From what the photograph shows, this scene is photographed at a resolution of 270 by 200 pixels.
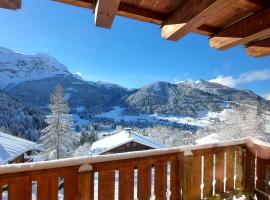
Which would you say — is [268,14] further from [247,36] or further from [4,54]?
[4,54]

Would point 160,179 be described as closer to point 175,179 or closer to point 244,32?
point 175,179

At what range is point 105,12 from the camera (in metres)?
1.62

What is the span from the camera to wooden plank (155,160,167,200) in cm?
287

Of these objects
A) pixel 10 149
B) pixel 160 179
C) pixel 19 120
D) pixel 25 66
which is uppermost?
pixel 25 66

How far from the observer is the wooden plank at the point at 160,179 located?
2.87 meters

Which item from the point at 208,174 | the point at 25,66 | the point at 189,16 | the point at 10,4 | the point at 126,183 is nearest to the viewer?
the point at 10,4

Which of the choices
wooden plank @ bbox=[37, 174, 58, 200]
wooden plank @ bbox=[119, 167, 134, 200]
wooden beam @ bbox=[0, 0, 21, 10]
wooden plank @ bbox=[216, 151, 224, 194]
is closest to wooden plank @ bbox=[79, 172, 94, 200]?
wooden plank @ bbox=[37, 174, 58, 200]

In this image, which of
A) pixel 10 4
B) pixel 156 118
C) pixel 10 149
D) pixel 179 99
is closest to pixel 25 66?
pixel 156 118

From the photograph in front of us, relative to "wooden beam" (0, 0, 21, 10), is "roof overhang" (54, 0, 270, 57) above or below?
above

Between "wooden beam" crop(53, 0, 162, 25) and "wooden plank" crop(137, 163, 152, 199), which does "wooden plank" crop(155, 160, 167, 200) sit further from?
"wooden beam" crop(53, 0, 162, 25)

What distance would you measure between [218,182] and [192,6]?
2.58m

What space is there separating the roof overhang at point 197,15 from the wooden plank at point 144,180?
148 cm

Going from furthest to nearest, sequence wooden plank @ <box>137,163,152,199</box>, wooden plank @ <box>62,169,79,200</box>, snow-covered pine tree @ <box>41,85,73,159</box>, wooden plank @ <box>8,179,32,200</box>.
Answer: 1. snow-covered pine tree @ <box>41,85,73,159</box>
2. wooden plank @ <box>137,163,152,199</box>
3. wooden plank @ <box>62,169,79,200</box>
4. wooden plank @ <box>8,179,32,200</box>

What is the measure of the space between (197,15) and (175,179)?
206 centimetres
